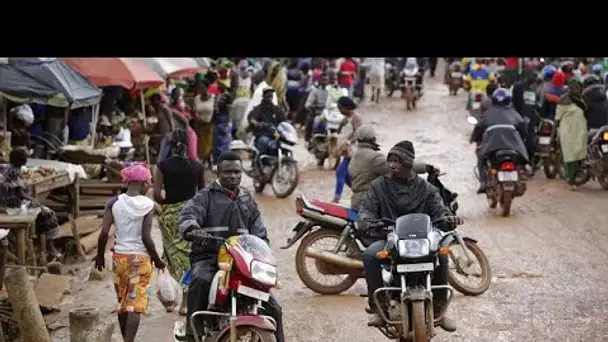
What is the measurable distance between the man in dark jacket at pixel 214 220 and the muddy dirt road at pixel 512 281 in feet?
5.34

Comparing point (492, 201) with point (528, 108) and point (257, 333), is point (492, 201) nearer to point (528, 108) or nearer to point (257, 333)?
point (528, 108)

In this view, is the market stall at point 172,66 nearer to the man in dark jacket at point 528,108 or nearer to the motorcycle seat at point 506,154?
the man in dark jacket at point 528,108

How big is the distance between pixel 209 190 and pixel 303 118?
16.9 m

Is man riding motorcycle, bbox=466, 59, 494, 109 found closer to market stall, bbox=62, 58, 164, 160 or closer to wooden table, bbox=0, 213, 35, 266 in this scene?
market stall, bbox=62, 58, 164, 160

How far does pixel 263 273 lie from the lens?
6594mm

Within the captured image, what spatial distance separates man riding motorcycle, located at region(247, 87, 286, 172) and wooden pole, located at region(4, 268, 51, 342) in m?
7.92

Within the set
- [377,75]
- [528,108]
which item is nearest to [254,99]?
[528,108]

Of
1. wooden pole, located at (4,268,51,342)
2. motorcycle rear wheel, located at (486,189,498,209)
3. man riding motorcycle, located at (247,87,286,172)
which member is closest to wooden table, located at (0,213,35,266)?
wooden pole, located at (4,268,51,342)

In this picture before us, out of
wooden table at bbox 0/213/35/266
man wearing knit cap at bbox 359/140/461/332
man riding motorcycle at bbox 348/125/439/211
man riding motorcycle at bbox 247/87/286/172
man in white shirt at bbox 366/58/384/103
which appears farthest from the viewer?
man in white shirt at bbox 366/58/384/103

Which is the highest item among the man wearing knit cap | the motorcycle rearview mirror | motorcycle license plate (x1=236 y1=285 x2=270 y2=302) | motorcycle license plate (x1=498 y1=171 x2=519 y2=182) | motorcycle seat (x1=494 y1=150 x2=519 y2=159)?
the man wearing knit cap

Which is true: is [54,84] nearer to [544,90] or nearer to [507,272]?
[507,272]

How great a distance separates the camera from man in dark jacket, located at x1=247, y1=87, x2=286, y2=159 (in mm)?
15617

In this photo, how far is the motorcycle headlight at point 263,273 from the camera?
656cm
